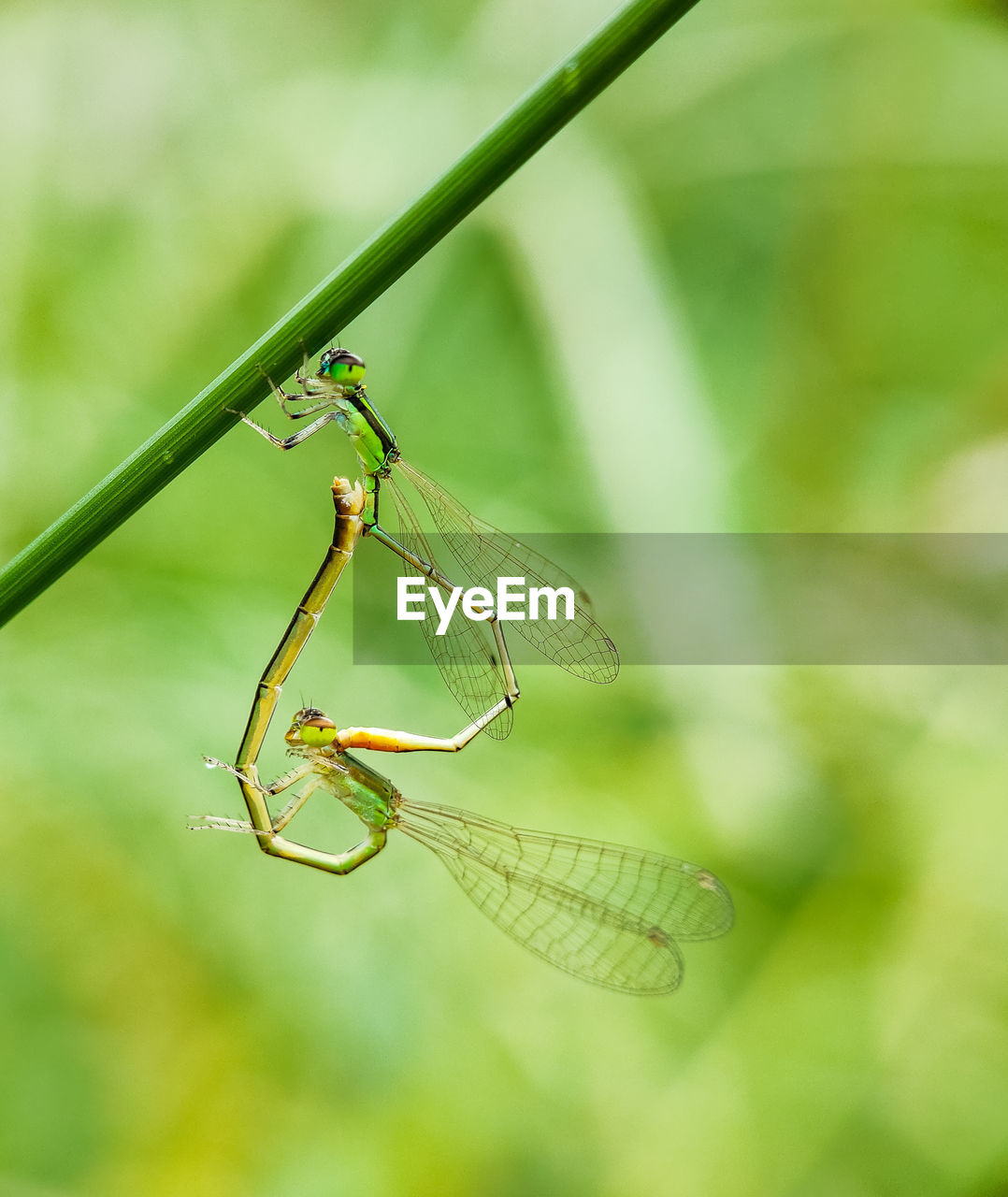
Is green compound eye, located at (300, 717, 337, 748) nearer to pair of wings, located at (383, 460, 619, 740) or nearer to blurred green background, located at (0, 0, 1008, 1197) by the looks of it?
pair of wings, located at (383, 460, 619, 740)

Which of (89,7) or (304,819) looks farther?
(89,7)

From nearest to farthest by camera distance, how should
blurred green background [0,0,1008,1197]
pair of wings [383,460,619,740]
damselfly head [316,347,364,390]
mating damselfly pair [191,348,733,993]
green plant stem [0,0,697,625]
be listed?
green plant stem [0,0,697,625] → damselfly head [316,347,364,390] → mating damselfly pair [191,348,733,993] → pair of wings [383,460,619,740] → blurred green background [0,0,1008,1197]

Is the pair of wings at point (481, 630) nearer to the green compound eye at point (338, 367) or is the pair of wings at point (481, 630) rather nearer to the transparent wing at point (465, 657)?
the transparent wing at point (465, 657)

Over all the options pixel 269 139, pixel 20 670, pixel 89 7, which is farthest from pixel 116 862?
pixel 89 7

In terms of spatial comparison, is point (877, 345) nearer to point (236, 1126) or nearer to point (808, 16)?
point (808, 16)

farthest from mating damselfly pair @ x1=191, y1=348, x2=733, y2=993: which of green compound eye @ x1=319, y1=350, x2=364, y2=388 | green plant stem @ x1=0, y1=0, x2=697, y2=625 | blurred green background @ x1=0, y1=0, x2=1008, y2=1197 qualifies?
blurred green background @ x1=0, y1=0, x2=1008, y2=1197

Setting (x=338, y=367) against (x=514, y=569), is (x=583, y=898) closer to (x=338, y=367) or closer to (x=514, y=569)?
(x=514, y=569)
